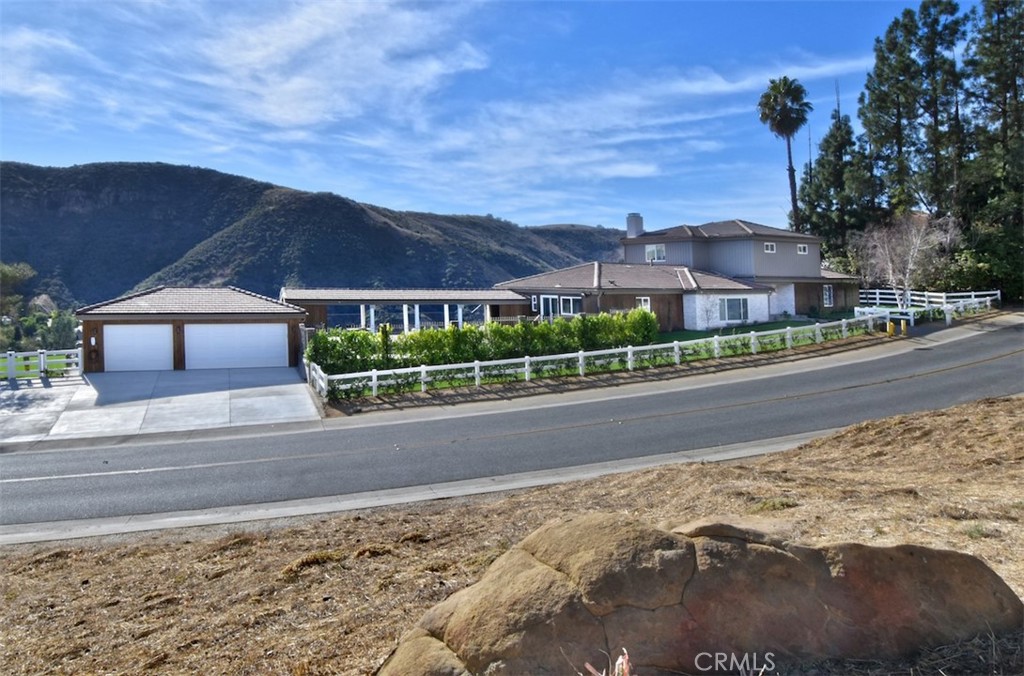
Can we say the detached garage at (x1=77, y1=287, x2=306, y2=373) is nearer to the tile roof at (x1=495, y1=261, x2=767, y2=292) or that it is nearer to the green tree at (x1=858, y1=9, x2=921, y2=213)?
the tile roof at (x1=495, y1=261, x2=767, y2=292)

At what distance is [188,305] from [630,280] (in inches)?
875

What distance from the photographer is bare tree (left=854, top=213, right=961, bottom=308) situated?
145ft

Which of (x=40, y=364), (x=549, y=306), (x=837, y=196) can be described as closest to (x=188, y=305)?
(x=40, y=364)

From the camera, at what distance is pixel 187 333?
100.0 ft

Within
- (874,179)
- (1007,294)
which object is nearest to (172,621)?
(1007,294)

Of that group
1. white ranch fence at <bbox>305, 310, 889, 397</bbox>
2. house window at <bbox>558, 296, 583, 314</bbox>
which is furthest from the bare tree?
house window at <bbox>558, 296, 583, 314</bbox>

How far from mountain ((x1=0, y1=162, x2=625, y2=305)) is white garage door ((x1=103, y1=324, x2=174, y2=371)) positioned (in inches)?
2058

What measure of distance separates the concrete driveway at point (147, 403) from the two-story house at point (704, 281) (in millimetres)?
15992

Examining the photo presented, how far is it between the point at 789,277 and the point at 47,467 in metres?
40.4

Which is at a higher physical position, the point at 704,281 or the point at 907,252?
the point at 907,252

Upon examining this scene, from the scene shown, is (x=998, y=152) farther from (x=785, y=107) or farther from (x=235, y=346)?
(x=235, y=346)

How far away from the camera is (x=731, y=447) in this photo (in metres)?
14.6

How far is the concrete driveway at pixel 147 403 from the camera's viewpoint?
19547 mm

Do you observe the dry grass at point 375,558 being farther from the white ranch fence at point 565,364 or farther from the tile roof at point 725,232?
the tile roof at point 725,232
